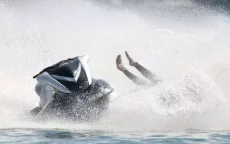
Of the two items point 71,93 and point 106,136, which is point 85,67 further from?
point 106,136

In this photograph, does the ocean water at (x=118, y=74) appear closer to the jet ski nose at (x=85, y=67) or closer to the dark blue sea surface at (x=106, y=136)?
the dark blue sea surface at (x=106, y=136)

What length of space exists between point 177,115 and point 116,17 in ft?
63.3

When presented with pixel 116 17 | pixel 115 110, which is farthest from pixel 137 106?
pixel 116 17

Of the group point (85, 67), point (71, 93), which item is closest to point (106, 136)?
point (71, 93)

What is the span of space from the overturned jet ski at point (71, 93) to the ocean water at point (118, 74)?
0.29 metres

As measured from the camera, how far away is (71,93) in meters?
12.6

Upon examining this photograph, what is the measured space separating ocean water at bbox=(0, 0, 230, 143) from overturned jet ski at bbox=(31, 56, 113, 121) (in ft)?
0.94

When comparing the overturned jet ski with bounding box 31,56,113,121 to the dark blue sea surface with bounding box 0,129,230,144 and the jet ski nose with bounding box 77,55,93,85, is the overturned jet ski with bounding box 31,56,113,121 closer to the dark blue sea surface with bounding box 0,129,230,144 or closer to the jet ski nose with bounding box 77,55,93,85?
the jet ski nose with bounding box 77,55,93,85

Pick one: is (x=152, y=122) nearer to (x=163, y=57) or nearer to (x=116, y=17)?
(x=163, y=57)

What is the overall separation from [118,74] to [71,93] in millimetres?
8880

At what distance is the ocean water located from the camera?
1125 centimetres

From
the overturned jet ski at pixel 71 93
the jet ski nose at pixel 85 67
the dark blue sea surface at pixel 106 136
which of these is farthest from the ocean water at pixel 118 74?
the jet ski nose at pixel 85 67

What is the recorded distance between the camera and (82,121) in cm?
1277

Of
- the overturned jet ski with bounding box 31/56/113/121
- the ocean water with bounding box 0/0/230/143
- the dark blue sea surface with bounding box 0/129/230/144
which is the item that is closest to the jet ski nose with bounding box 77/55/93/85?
the overturned jet ski with bounding box 31/56/113/121
